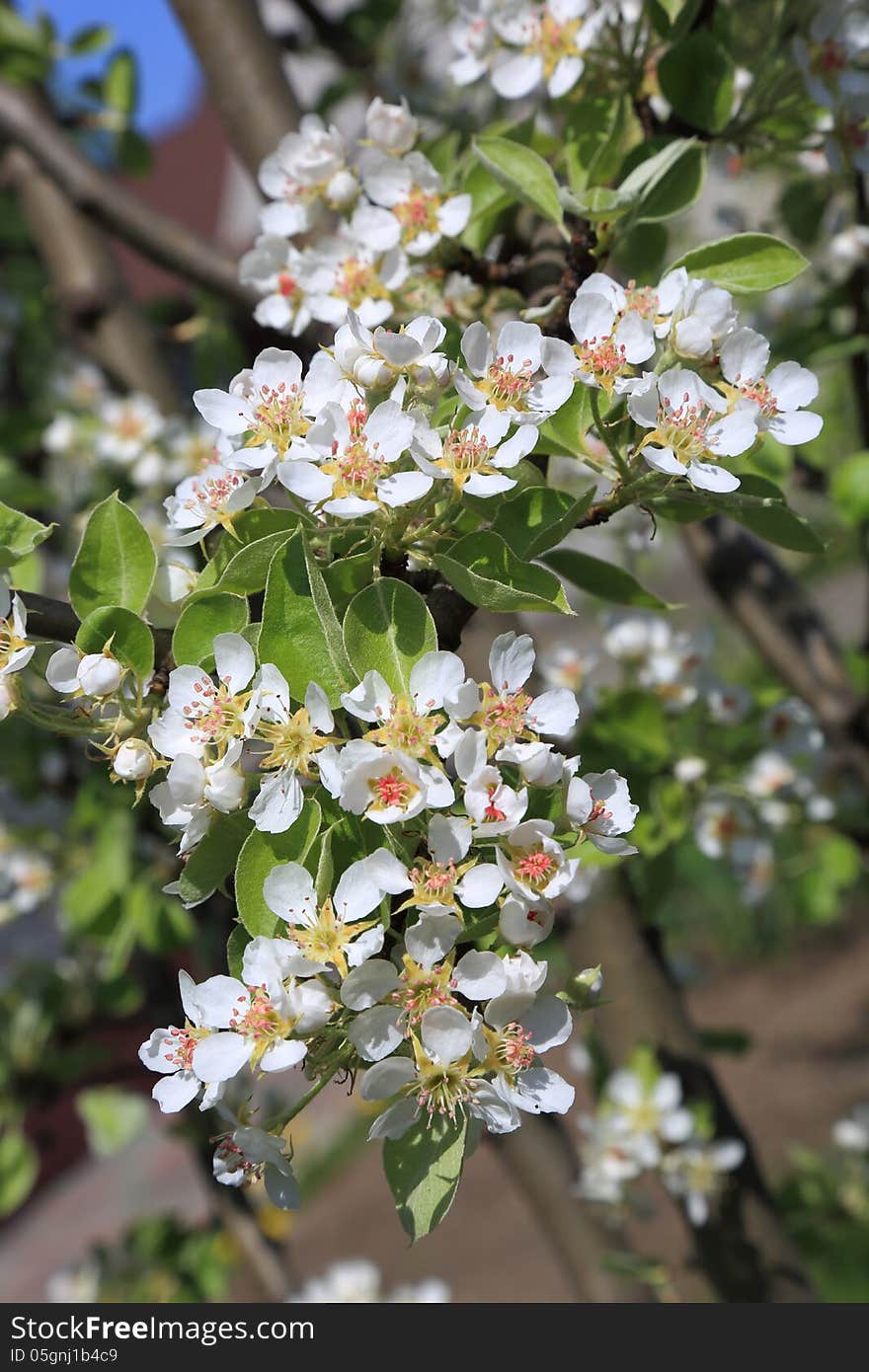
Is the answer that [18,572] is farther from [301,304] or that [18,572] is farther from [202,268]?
[202,268]

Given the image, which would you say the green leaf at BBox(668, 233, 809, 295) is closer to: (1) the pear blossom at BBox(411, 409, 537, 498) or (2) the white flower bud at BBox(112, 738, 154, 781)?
(1) the pear blossom at BBox(411, 409, 537, 498)

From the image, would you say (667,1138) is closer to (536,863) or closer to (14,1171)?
(536,863)

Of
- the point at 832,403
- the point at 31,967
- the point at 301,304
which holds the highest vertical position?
the point at 301,304

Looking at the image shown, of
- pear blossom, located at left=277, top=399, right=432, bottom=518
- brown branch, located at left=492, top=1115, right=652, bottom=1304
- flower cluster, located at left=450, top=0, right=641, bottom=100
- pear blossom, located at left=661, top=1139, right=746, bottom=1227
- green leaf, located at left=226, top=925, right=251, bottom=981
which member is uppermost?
flower cluster, located at left=450, top=0, right=641, bottom=100

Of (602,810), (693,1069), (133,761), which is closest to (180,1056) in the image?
(133,761)

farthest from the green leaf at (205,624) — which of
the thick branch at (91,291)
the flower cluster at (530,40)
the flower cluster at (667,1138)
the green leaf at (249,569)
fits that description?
Result: the thick branch at (91,291)

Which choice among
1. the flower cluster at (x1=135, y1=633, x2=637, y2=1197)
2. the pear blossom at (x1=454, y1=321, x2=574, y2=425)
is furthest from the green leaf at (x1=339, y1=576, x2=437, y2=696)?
the pear blossom at (x1=454, y1=321, x2=574, y2=425)

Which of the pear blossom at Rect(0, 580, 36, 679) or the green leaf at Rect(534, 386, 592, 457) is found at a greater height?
the pear blossom at Rect(0, 580, 36, 679)
